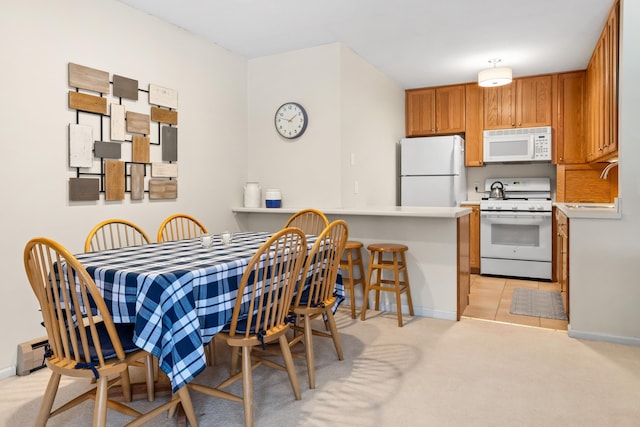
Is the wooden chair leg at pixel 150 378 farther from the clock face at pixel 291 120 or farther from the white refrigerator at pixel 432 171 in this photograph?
the white refrigerator at pixel 432 171

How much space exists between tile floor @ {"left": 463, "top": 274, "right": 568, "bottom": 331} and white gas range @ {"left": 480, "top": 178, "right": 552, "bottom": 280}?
15 centimetres

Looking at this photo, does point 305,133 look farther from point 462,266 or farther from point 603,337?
point 603,337

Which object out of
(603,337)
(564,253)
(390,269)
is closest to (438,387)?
(390,269)

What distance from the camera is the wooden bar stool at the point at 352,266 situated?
353 centimetres

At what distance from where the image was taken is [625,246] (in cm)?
286

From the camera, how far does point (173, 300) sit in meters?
1.63

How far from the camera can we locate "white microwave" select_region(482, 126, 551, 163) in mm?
5051

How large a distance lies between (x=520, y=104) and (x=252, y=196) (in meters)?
3.36

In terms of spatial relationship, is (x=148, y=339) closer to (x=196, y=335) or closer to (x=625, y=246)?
(x=196, y=335)

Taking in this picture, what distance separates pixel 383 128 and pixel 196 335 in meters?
3.85

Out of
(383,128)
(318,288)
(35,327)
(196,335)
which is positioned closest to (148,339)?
(196,335)

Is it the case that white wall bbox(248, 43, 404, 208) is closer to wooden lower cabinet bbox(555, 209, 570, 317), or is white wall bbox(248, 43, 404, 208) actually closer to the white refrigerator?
the white refrigerator

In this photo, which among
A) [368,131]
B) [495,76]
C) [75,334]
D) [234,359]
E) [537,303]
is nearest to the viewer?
[75,334]

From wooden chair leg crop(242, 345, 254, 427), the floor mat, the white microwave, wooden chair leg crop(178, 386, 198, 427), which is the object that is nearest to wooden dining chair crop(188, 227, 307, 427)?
wooden chair leg crop(242, 345, 254, 427)
